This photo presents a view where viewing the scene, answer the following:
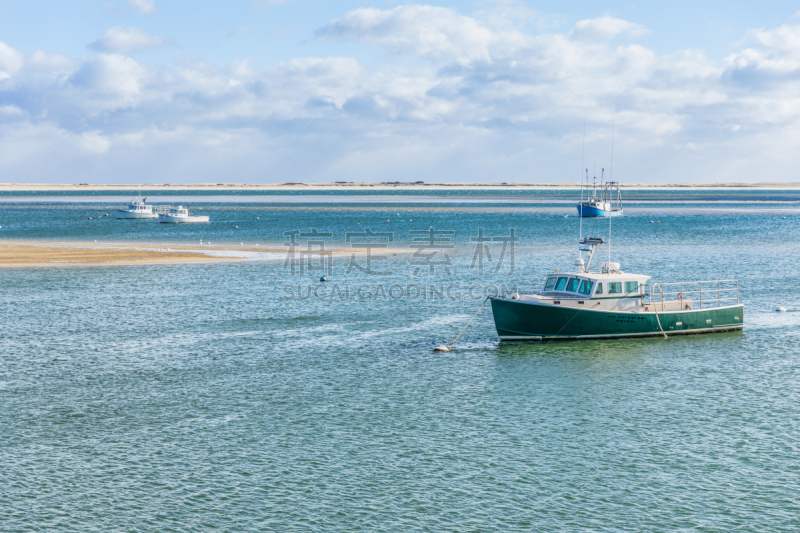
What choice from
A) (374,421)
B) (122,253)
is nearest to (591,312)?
(374,421)

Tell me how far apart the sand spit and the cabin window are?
43.1 meters

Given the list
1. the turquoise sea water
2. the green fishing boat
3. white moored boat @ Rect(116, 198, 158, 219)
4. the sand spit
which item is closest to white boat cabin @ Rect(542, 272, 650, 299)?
the green fishing boat

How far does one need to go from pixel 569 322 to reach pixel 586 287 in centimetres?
197

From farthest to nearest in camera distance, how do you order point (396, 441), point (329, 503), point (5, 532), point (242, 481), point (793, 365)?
point (793, 365)
point (396, 441)
point (242, 481)
point (329, 503)
point (5, 532)

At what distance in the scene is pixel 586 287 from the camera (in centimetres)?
3731

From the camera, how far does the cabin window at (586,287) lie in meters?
37.1

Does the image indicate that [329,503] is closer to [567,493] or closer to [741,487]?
[567,493]

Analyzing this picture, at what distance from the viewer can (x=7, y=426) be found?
24312 millimetres

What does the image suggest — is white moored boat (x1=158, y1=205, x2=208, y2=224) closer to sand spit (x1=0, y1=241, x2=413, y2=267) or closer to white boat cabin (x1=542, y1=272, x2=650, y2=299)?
sand spit (x1=0, y1=241, x2=413, y2=267)

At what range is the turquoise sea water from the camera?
18.8m

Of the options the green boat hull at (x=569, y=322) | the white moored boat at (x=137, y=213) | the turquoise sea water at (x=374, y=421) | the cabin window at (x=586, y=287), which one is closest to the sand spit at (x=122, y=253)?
the turquoise sea water at (x=374, y=421)

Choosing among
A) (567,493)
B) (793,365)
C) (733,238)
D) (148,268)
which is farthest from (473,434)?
(733,238)

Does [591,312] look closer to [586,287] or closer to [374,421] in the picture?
[586,287]

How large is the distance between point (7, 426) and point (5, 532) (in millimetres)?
7649
